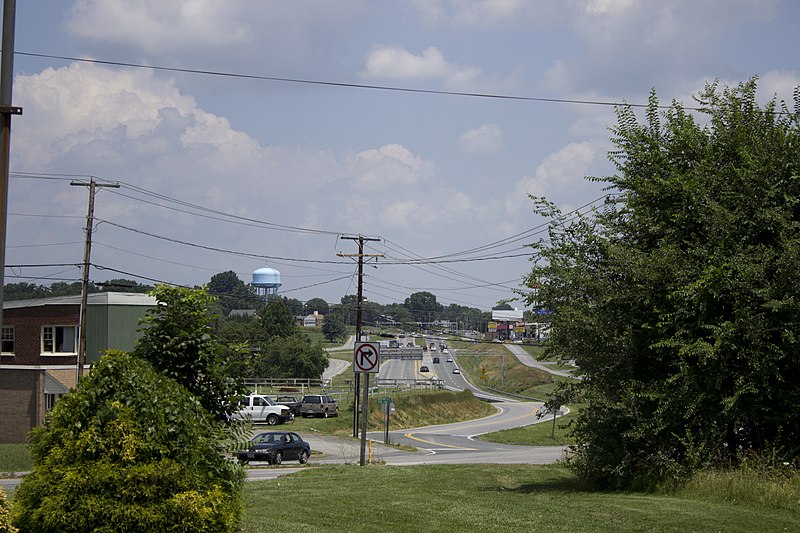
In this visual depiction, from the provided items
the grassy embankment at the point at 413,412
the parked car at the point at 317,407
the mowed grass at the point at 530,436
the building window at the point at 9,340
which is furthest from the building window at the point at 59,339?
the mowed grass at the point at 530,436

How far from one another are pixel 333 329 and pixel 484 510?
172 m

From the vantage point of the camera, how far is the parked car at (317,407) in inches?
2511

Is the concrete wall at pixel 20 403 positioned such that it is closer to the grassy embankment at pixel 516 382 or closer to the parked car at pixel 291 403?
the parked car at pixel 291 403

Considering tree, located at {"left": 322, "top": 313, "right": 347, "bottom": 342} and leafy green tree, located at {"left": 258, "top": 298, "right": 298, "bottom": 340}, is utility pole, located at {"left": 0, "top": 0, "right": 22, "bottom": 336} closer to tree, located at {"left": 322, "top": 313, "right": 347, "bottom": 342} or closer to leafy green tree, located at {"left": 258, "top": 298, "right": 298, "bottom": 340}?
leafy green tree, located at {"left": 258, "top": 298, "right": 298, "bottom": 340}

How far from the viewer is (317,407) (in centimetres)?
6375

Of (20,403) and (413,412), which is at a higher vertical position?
(20,403)

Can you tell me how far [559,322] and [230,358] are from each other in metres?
8.98

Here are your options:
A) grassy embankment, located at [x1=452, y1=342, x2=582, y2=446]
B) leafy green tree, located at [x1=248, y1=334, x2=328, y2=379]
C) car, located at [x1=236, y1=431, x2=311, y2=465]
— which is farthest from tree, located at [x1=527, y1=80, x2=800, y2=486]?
leafy green tree, located at [x1=248, y1=334, x2=328, y2=379]

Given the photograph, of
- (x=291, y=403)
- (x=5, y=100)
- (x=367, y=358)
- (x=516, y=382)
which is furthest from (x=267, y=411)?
(x=516, y=382)

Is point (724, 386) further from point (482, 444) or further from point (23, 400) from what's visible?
point (482, 444)

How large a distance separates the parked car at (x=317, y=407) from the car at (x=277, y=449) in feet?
90.2

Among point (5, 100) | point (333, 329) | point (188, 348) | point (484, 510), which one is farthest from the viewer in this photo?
point (333, 329)

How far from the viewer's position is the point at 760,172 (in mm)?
15414

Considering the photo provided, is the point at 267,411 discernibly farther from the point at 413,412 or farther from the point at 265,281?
the point at 265,281
